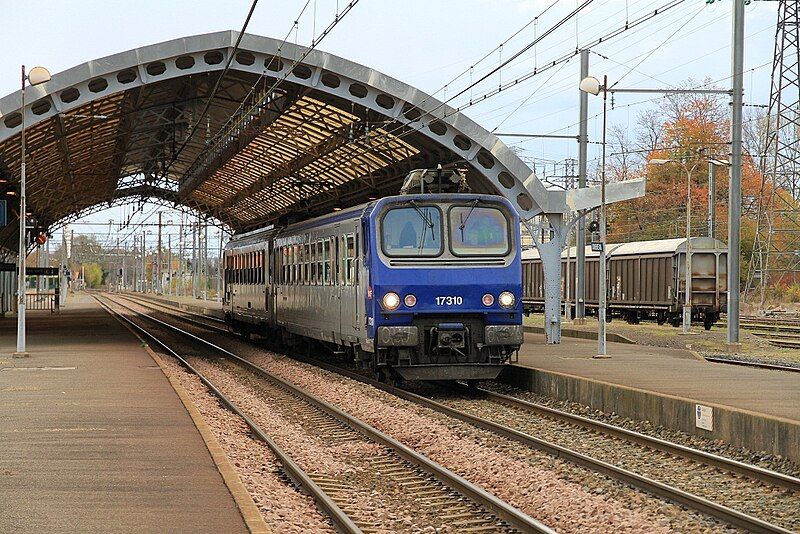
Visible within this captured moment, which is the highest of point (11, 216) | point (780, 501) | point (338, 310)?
point (11, 216)

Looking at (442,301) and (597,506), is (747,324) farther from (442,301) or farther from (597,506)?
(597,506)

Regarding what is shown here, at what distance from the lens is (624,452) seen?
1222 centimetres

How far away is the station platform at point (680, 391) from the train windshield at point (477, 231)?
2.23 m

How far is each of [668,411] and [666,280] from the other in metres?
27.2

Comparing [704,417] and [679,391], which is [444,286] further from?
[704,417]

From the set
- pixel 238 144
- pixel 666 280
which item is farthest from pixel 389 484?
pixel 666 280

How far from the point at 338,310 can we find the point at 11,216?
2832 cm

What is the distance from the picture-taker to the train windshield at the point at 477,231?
57.0 feet

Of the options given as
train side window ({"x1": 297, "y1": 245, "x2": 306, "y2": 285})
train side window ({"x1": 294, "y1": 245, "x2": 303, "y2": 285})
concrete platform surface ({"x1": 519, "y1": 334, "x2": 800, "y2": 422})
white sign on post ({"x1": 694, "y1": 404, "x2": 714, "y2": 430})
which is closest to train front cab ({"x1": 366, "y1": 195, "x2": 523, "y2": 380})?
concrete platform surface ({"x1": 519, "y1": 334, "x2": 800, "y2": 422})

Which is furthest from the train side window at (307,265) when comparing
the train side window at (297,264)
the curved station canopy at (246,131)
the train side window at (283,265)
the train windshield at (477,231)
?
the train windshield at (477,231)

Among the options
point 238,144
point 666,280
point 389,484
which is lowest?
point 389,484

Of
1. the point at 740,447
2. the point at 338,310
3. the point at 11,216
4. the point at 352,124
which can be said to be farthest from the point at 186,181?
the point at 740,447

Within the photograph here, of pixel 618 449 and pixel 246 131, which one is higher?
pixel 246 131

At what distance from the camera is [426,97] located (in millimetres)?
25359
